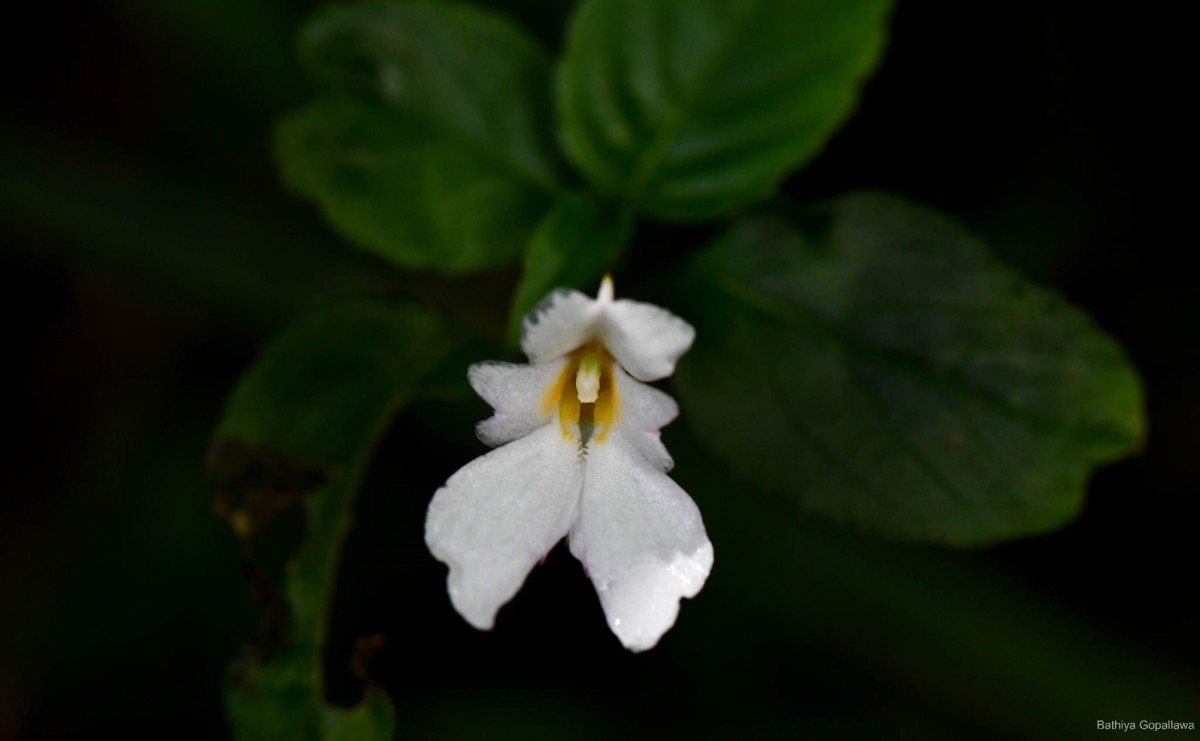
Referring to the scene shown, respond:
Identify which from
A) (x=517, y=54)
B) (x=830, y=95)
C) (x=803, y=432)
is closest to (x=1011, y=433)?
(x=803, y=432)

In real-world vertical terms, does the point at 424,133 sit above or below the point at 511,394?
above

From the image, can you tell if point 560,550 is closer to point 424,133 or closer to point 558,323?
point 424,133

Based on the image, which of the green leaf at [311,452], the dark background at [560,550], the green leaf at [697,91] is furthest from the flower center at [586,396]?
the dark background at [560,550]

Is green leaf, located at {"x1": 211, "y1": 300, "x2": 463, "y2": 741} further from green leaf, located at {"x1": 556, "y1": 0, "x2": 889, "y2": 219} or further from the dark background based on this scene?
the dark background

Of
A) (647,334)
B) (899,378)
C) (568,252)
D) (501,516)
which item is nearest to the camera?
(647,334)

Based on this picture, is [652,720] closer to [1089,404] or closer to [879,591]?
[879,591]

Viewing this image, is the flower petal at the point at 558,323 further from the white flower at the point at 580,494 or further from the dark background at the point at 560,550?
the dark background at the point at 560,550

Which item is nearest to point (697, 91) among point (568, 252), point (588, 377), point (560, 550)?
point (568, 252)
